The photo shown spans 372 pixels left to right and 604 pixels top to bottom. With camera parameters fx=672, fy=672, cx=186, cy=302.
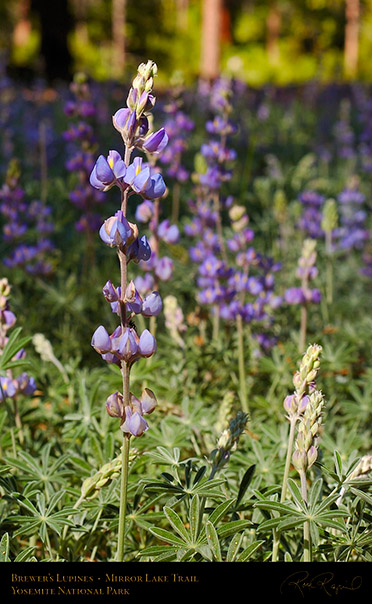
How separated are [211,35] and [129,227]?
15.4m

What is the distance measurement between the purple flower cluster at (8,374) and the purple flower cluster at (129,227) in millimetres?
498

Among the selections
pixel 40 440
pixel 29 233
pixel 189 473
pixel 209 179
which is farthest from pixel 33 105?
pixel 189 473

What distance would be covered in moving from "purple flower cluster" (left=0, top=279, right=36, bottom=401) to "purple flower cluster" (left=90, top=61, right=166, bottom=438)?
1.63 ft

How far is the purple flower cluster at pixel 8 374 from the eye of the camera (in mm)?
1728

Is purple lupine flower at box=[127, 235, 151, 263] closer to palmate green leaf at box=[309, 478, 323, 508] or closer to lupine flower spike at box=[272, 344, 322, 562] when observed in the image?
lupine flower spike at box=[272, 344, 322, 562]

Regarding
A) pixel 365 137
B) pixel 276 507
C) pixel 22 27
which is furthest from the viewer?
pixel 22 27

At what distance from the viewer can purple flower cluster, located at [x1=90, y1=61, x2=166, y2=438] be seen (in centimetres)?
128

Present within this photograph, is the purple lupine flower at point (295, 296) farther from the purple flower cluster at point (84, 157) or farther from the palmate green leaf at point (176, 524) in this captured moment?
the palmate green leaf at point (176, 524)

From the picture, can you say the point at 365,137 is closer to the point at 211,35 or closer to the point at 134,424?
the point at 134,424

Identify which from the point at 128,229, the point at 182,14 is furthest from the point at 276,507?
the point at 182,14

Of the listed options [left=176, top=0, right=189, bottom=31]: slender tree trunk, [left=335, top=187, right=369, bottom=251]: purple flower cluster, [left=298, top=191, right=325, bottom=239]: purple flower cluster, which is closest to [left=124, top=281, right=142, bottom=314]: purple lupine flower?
[left=298, top=191, right=325, bottom=239]: purple flower cluster

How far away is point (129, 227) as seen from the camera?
1.29 m

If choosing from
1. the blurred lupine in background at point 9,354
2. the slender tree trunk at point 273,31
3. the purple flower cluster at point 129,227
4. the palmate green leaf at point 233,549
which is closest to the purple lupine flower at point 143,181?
the purple flower cluster at point 129,227

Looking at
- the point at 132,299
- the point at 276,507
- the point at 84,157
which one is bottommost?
the point at 276,507
